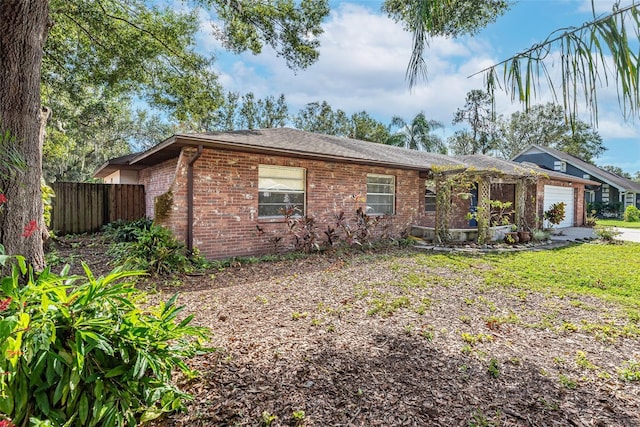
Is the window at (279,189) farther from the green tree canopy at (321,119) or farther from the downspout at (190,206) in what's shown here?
the green tree canopy at (321,119)

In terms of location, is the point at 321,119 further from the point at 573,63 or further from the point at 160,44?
the point at 573,63

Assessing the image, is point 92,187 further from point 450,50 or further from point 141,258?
point 450,50

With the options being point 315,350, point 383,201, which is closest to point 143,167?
point 383,201

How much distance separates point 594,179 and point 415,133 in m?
14.1

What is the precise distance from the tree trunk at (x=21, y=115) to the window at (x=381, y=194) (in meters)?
8.16

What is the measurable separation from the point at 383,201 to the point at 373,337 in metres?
7.51

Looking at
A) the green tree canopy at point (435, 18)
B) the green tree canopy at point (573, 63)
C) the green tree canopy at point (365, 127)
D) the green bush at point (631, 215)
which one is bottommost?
the green bush at point (631, 215)

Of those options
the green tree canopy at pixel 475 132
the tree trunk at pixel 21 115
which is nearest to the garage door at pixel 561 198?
the green tree canopy at pixel 475 132

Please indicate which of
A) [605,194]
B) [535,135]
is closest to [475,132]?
[535,135]

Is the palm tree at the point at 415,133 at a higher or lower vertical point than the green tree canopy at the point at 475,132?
lower

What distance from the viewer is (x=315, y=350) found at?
2973 mm

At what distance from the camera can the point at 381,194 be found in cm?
1043

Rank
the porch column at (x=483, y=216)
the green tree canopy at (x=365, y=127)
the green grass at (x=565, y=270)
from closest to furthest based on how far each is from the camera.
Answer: the green grass at (x=565, y=270) → the porch column at (x=483, y=216) → the green tree canopy at (x=365, y=127)

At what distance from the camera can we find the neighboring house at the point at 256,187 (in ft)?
22.1
